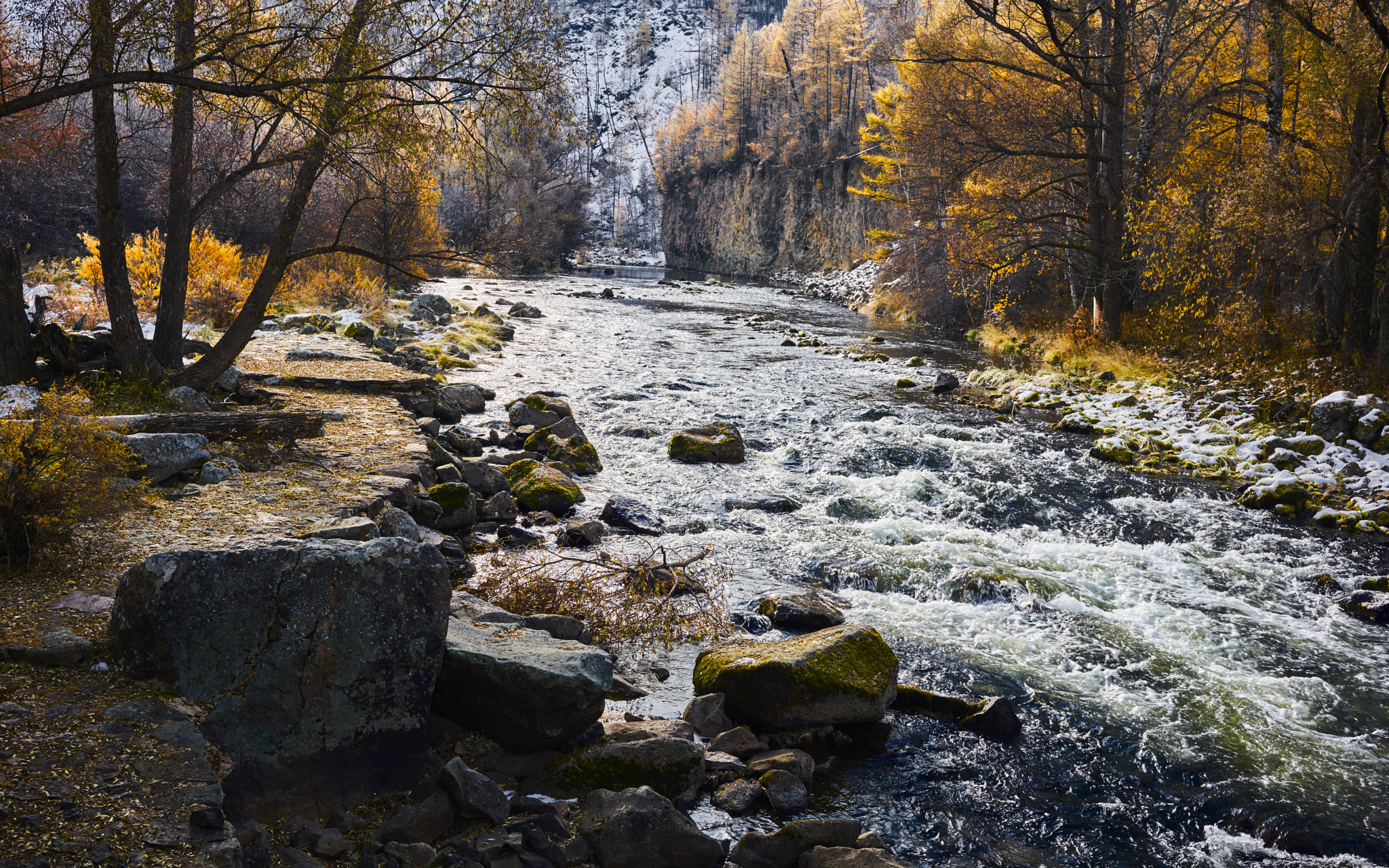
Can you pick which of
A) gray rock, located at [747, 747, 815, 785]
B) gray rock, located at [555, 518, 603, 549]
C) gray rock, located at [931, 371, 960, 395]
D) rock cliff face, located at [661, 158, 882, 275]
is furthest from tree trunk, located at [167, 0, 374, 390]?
rock cliff face, located at [661, 158, 882, 275]

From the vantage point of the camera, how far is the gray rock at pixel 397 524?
6.91 meters

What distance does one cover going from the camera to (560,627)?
6609mm

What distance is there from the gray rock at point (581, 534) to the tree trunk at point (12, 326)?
600 centimetres

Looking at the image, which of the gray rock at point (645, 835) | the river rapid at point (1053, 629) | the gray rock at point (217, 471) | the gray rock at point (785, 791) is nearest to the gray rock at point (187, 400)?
the gray rock at point (217, 471)

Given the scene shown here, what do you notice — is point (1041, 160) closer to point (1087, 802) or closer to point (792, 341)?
point (792, 341)

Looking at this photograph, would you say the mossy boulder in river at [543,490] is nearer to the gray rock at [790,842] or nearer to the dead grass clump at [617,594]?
the dead grass clump at [617,594]

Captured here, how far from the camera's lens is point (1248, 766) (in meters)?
5.48

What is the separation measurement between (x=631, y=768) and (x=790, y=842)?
99cm

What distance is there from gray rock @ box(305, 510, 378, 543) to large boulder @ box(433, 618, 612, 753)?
1272 mm

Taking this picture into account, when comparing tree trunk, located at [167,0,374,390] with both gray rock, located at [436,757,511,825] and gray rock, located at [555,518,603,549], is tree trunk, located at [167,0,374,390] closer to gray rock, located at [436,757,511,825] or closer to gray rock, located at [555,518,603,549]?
gray rock, located at [555,518,603,549]

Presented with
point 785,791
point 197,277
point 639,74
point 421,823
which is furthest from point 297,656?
point 639,74

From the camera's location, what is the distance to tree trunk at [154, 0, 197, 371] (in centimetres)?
Result: 1026

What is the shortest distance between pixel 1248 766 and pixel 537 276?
186 feet

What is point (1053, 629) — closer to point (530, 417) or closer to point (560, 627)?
point (560, 627)
